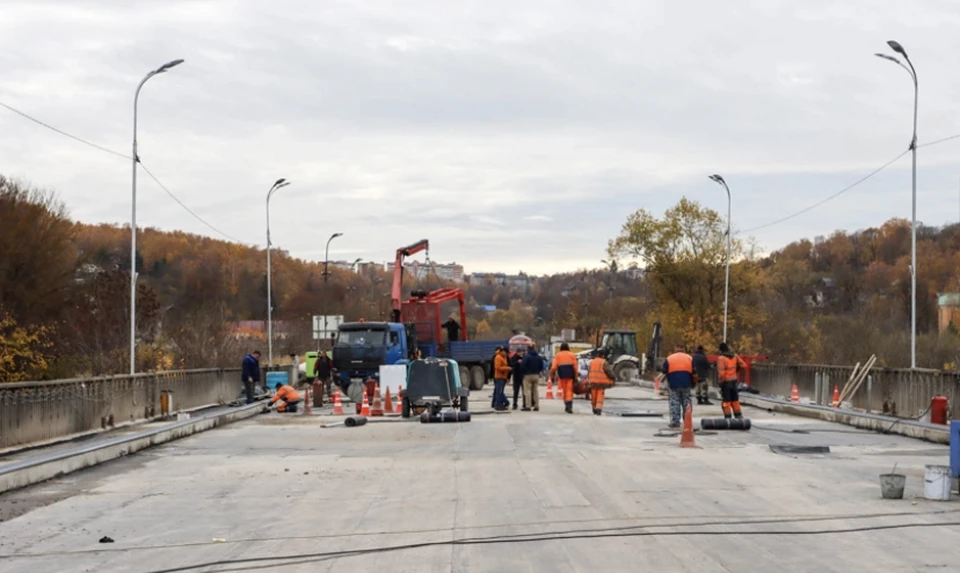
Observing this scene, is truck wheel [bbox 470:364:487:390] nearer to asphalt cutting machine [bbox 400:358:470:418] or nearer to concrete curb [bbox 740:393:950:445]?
concrete curb [bbox 740:393:950:445]

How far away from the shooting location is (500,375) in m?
34.1

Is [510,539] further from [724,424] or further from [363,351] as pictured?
[363,351]

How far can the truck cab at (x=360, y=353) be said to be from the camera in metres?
43.2

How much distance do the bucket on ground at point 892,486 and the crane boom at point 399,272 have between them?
3593 centimetres

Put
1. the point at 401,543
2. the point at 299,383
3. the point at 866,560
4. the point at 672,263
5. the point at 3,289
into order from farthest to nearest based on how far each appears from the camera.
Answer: the point at 672,263 < the point at 299,383 < the point at 3,289 < the point at 401,543 < the point at 866,560

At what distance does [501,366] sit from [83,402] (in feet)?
41.2

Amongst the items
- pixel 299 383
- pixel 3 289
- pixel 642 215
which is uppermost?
pixel 642 215

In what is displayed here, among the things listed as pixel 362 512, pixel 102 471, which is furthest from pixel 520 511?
pixel 102 471

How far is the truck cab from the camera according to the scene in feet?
142

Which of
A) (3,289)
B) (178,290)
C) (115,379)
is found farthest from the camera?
(178,290)

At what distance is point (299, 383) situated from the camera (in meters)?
59.1

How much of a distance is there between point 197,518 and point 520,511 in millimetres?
3534

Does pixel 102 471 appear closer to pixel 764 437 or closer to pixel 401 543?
pixel 401 543

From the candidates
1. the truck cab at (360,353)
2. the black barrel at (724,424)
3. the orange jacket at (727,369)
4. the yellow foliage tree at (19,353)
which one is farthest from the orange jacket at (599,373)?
the yellow foliage tree at (19,353)
